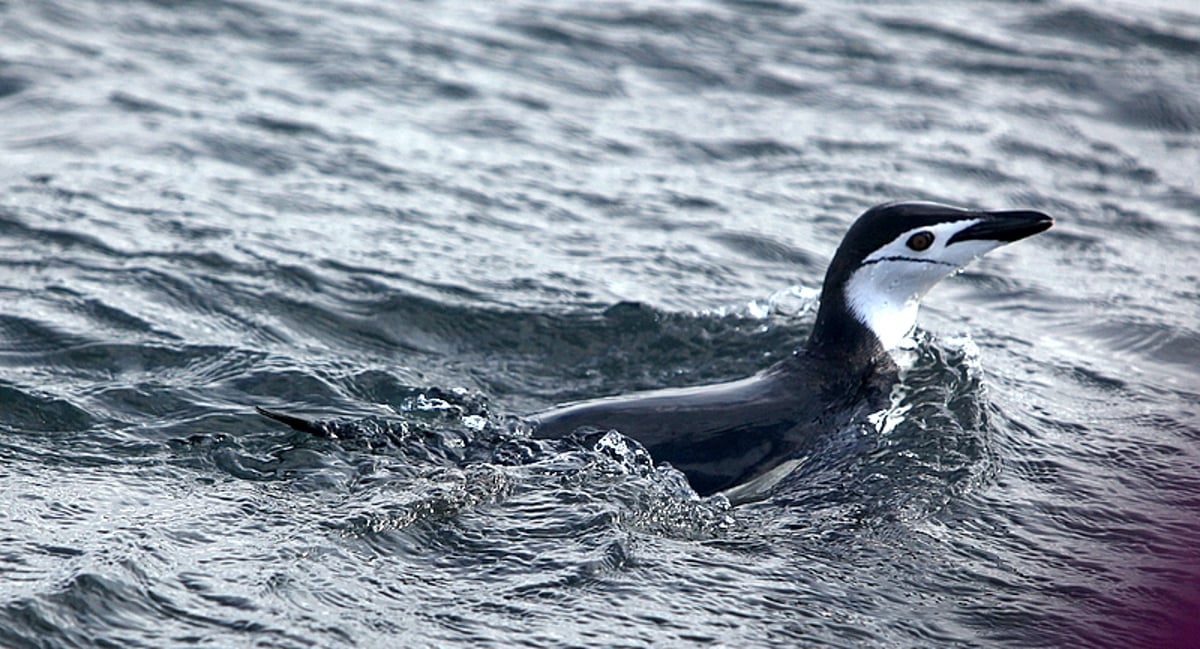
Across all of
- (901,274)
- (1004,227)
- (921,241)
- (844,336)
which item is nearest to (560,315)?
(844,336)

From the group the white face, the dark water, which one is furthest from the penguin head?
the dark water

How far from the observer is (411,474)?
598cm

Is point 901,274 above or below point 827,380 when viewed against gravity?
above

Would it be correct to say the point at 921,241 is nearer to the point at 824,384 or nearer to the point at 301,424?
the point at 824,384

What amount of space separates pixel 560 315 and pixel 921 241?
79.6 inches

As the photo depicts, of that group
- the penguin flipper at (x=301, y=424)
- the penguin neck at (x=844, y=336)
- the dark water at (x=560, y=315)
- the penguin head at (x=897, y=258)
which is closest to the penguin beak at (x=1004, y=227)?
the penguin head at (x=897, y=258)

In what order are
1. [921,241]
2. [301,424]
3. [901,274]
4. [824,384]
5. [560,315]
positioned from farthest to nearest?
[560,315]
[901,274]
[921,241]
[824,384]
[301,424]

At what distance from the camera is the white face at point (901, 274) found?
6625mm

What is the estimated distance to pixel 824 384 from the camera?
21.4 ft

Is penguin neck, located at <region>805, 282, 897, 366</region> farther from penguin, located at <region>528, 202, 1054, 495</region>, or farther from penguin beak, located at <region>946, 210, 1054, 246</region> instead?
penguin beak, located at <region>946, 210, 1054, 246</region>

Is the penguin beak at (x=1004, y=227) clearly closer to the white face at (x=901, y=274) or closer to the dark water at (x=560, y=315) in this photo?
the white face at (x=901, y=274)

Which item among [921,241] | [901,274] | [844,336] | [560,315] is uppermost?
[921,241]

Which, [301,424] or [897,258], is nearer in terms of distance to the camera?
[301,424]

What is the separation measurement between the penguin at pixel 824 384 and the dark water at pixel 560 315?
4.7 inches
